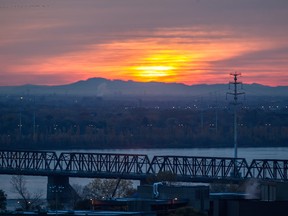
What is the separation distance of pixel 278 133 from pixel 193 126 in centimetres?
931

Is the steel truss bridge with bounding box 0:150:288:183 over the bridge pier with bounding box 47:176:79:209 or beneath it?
over

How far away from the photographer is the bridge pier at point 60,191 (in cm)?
4631

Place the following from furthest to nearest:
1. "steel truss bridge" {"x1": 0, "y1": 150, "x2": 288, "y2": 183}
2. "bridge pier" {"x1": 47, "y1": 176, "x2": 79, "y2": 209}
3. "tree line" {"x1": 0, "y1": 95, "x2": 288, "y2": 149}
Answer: "tree line" {"x1": 0, "y1": 95, "x2": 288, "y2": 149} → "steel truss bridge" {"x1": 0, "y1": 150, "x2": 288, "y2": 183} → "bridge pier" {"x1": 47, "y1": 176, "x2": 79, "y2": 209}

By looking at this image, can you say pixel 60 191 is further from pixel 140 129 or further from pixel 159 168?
pixel 140 129

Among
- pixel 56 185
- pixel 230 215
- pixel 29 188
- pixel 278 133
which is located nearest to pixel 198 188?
pixel 230 215

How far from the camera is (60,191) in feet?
161

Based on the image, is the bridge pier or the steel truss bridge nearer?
the bridge pier

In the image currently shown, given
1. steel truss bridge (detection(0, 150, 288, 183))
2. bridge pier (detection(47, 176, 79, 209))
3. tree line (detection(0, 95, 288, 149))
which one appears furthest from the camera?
tree line (detection(0, 95, 288, 149))

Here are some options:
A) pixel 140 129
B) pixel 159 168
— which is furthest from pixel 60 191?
pixel 140 129

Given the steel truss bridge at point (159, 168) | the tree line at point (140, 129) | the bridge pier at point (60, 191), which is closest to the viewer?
the bridge pier at point (60, 191)

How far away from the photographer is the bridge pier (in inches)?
1823

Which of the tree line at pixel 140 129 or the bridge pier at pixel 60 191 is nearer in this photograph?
the bridge pier at pixel 60 191

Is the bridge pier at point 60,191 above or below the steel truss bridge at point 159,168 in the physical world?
below

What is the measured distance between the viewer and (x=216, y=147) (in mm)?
97750
